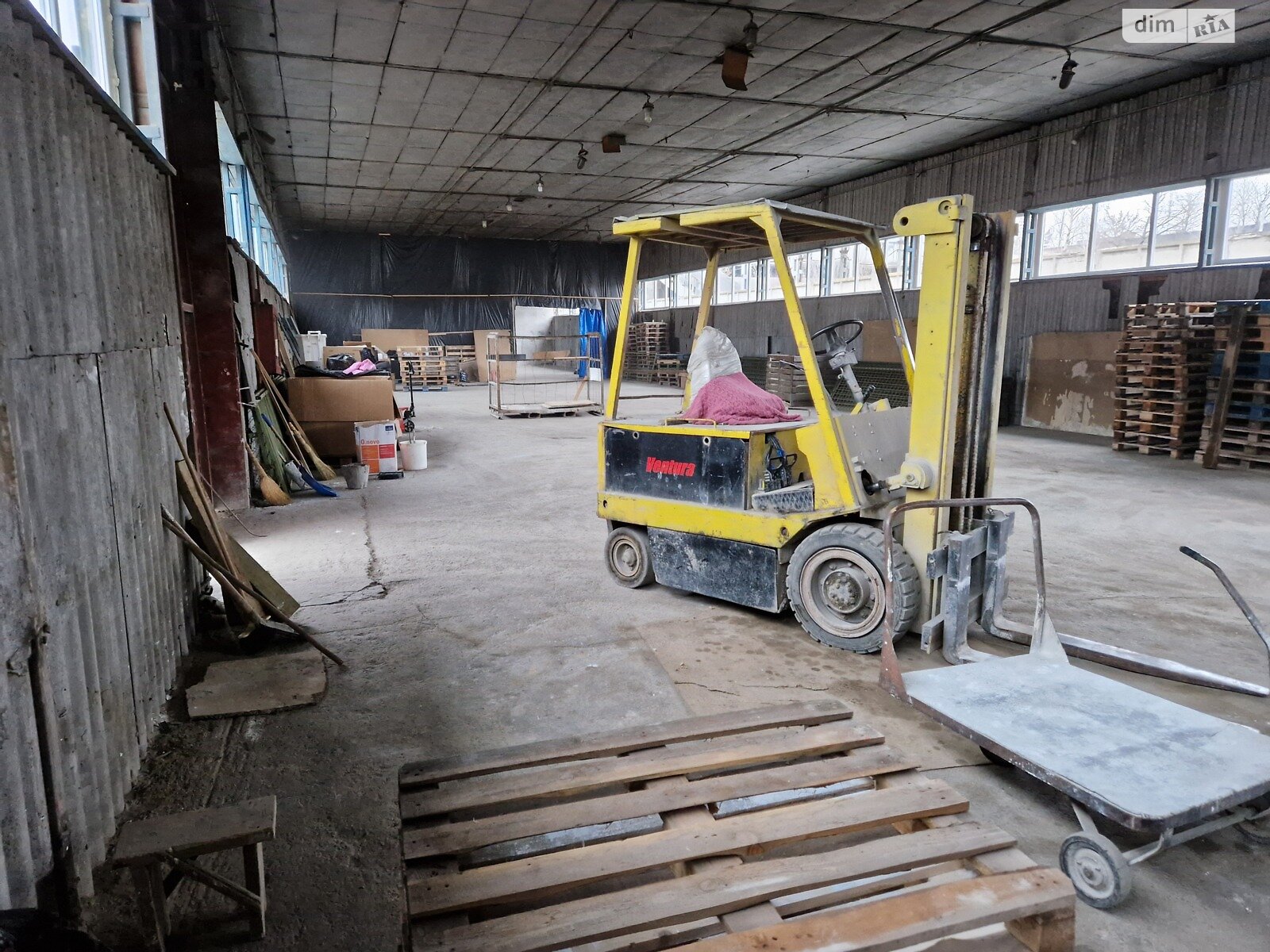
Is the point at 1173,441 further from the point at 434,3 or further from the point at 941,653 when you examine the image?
the point at 434,3

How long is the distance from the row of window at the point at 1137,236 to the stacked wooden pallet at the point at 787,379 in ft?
8.97

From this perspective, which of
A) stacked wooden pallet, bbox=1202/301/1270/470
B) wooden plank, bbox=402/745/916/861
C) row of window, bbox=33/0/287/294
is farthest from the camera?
stacked wooden pallet, bbox=1202/301/1270/470

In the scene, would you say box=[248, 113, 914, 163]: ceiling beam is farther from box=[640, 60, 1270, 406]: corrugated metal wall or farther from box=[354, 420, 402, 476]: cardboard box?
box=[354, 420, 402, 476]: cardboard box

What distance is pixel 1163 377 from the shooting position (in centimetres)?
1149

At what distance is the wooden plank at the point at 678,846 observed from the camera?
6.16 ft

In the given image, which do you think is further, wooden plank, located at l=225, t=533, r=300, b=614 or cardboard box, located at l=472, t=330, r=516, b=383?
cardboard box, located at l=472, t=330, r=516, b=383

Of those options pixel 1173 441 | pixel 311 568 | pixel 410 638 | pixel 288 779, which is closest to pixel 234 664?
pixel 410 638

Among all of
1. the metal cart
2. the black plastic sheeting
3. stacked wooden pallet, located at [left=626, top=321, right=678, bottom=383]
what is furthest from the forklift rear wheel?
the black plastic sheeting

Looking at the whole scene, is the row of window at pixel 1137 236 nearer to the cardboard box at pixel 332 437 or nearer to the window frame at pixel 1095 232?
the window frame at pixel 1095 232

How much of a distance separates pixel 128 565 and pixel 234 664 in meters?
1.15

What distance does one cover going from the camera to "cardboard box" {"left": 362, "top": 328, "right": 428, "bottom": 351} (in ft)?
95.5

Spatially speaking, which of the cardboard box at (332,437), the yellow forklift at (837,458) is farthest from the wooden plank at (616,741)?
the cardboard box at (332,437)

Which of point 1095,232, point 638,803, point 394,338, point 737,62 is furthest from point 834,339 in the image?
point 394,338

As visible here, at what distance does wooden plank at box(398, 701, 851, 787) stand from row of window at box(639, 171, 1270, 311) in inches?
337
